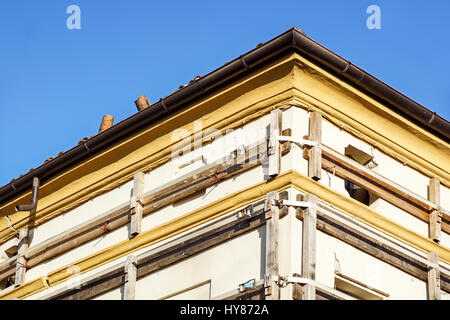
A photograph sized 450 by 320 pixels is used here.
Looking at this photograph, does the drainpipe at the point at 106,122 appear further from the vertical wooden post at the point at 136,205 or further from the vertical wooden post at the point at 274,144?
the vertical wooden post at the point at 274,144

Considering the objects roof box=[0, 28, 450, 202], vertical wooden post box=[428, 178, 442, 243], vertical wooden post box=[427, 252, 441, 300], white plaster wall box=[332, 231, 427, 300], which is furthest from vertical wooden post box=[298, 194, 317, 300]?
vertical wooden post box=[428, 178, 442, 243]

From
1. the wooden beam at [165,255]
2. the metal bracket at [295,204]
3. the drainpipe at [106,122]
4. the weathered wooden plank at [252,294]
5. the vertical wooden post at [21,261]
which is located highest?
the drainpipe at [106,122]

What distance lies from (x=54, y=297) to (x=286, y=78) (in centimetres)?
572

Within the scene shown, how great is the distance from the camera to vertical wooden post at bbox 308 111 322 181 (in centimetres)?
1792

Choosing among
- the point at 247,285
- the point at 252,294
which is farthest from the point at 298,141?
the point at 252,294

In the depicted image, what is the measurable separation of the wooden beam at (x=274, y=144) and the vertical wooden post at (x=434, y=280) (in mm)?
3202

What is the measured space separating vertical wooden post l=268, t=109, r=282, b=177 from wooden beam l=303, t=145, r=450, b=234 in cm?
46

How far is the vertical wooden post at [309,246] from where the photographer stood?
16.6 metres

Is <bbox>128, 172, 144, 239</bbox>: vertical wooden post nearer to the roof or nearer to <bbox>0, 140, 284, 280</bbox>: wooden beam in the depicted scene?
<bbox>0, 140, 284, 280</bbox>: wooden beam

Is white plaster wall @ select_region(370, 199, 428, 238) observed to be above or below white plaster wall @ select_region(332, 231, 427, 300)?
above

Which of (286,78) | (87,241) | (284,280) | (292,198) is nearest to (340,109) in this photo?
(286,78)

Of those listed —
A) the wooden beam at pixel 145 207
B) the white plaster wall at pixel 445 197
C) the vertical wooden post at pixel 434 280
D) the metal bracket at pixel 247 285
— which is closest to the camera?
the metal bracket at pixel 247 285

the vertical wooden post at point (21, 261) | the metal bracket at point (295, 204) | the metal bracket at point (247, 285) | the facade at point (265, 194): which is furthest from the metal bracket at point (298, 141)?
the vertical wooden post at point (21, 261)
